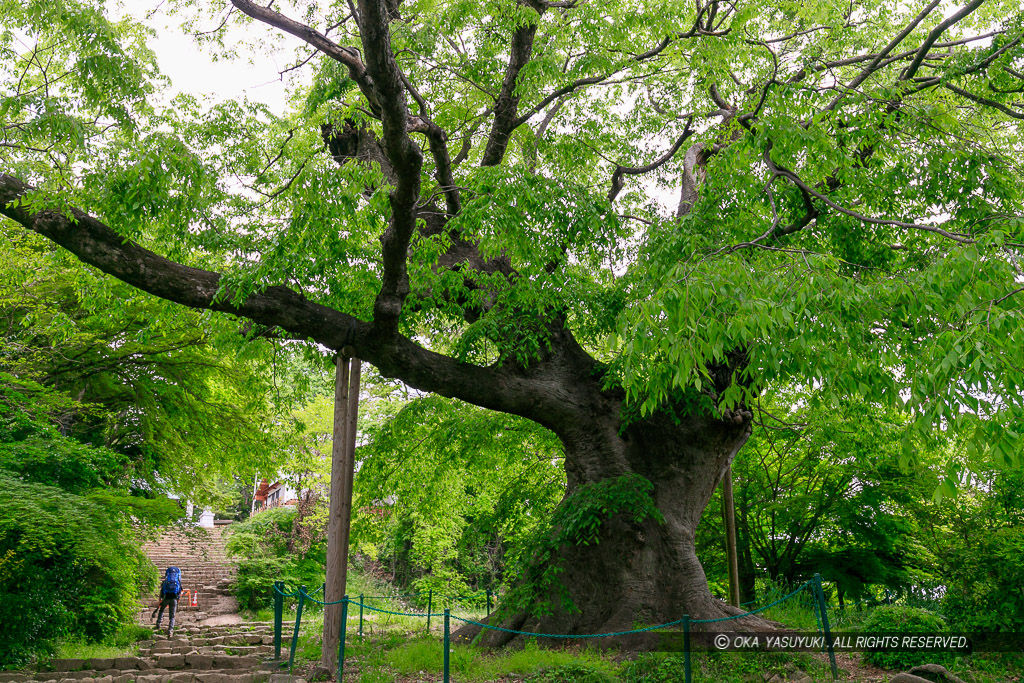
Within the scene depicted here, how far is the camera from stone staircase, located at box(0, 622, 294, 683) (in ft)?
28.3

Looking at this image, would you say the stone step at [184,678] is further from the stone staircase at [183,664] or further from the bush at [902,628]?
the bush at [902,628]

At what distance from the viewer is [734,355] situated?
8.41 meters

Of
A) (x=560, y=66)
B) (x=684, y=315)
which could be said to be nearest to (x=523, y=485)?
(x=560, y=66)

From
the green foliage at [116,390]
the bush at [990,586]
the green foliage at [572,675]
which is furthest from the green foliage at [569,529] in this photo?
the green foliage at [116,390]

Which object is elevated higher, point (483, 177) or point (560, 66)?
point (560, 66)

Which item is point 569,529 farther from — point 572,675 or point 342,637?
point 342,637

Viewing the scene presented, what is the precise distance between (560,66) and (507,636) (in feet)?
24.6

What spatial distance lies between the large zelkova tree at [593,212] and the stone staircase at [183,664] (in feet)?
13.0

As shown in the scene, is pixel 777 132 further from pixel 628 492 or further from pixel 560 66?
pixel 628 492

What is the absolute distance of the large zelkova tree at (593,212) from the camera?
4.59 m

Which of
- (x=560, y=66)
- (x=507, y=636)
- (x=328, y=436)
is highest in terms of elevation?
(x=560, y=66)

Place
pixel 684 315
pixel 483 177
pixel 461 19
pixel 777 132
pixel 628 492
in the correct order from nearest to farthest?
pixel 684 315
pixel 777 132
pixel 483 177
pixel 628 492
pixel 461 19

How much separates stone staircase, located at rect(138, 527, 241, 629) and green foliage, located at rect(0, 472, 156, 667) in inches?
115

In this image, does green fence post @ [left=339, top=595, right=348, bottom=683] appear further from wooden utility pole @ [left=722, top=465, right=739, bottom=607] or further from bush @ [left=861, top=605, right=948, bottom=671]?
bush @ [left=861, top=605, right=948, bottom=671]
